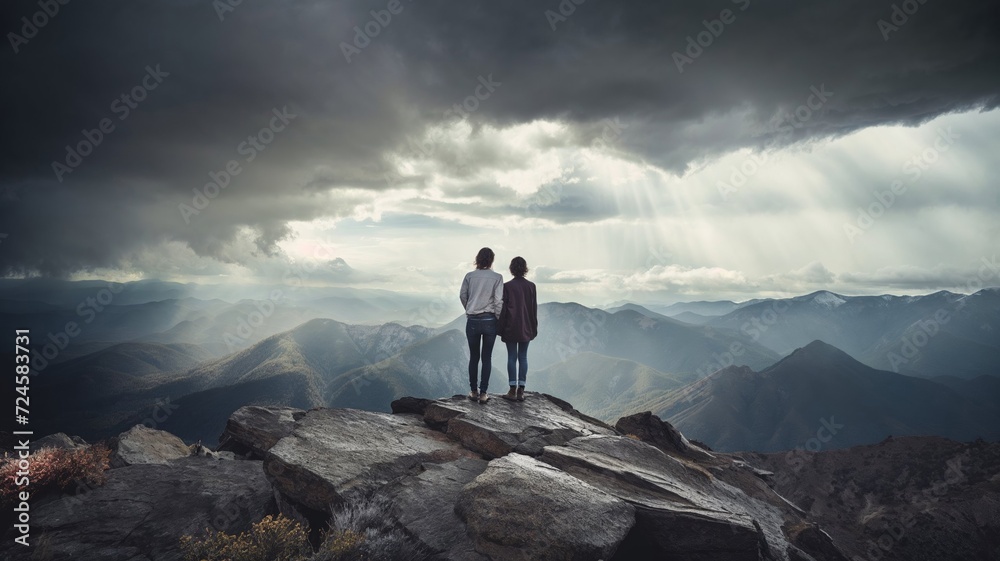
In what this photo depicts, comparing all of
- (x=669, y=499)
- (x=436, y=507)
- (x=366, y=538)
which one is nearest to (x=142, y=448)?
(x=366, y=538)

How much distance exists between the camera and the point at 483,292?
1650 centimetres

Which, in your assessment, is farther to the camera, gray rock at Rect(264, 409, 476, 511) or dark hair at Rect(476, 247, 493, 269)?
dark hair at Rect(476, 247, 493, 269)

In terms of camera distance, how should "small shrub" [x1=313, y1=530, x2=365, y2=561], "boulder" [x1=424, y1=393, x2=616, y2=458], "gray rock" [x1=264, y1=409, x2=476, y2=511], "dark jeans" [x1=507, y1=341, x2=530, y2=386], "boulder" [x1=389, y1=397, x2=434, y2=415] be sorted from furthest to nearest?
"boulder" [x1=389, y1=397, x2=434, y2=415] → "dark jeans" [x1=507, y1=341, x2=530, y2=386] → "boulder" [x1=424, y1=393, x2=616, y2=458] → "gray rock" [x1=264, y1=409, x2=476, y2=511] → "small shrub" [x1=313, y1=530, x2=365, y2=561]

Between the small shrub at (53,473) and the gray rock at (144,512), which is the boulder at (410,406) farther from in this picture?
the small shrub at (53,473)

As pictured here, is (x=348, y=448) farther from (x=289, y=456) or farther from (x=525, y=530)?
(x=525, y=530)

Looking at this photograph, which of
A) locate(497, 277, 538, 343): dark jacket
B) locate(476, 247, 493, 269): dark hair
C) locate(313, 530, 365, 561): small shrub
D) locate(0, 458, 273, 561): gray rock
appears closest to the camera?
locate(313, 530, 365, 561): small shrub

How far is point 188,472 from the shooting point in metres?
15.0

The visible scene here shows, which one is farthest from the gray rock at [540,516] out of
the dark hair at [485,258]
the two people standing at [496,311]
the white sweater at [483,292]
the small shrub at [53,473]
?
the small shrub at [53,473]

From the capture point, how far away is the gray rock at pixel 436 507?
32.8ft

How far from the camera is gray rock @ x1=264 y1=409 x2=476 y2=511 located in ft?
39.5

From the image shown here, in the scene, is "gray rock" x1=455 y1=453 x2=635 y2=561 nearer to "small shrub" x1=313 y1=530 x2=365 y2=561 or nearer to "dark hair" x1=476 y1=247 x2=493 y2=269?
"small shrub" x1=313 y1=530 x2=365 y2=561

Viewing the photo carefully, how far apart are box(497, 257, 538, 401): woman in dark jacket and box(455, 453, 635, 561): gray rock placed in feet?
18.8

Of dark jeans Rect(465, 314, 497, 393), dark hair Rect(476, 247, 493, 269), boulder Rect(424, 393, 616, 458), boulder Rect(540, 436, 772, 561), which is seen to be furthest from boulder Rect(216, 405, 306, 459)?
boulder Rect(540, 436, 772, 561)

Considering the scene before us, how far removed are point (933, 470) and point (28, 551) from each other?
14500cm
